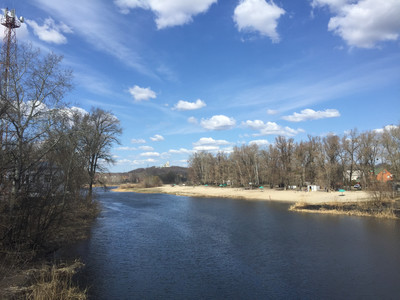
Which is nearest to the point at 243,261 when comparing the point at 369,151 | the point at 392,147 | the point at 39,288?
the point at 39,288

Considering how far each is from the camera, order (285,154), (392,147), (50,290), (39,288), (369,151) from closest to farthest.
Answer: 1. (50,290)
2. (39,288)
3. (392,147)
4. (369,151)
5. (285,154)

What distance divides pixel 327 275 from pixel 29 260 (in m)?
14.5

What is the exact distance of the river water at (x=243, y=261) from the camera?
1164 cm

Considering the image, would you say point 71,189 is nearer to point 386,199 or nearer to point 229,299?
point 229,299

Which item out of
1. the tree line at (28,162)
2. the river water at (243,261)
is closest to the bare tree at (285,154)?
the river water at (243,261)

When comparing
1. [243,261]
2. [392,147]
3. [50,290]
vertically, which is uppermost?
[392,147]

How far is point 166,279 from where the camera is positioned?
12828 mm

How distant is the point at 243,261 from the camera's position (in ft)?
51.3

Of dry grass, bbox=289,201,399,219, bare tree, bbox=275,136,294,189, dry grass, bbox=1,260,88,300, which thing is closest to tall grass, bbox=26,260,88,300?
dry grass, bbox=1,260,88,300

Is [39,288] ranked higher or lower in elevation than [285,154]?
lower

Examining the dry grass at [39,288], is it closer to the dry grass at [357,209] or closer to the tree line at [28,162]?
the tree line at [28,162]

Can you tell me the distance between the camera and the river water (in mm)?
11641

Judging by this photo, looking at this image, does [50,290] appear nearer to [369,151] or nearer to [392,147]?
[392,147]

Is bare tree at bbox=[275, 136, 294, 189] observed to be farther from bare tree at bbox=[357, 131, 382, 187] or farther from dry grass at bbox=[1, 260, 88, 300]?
dry grass at bbox=[1, 260, 88, 300]
